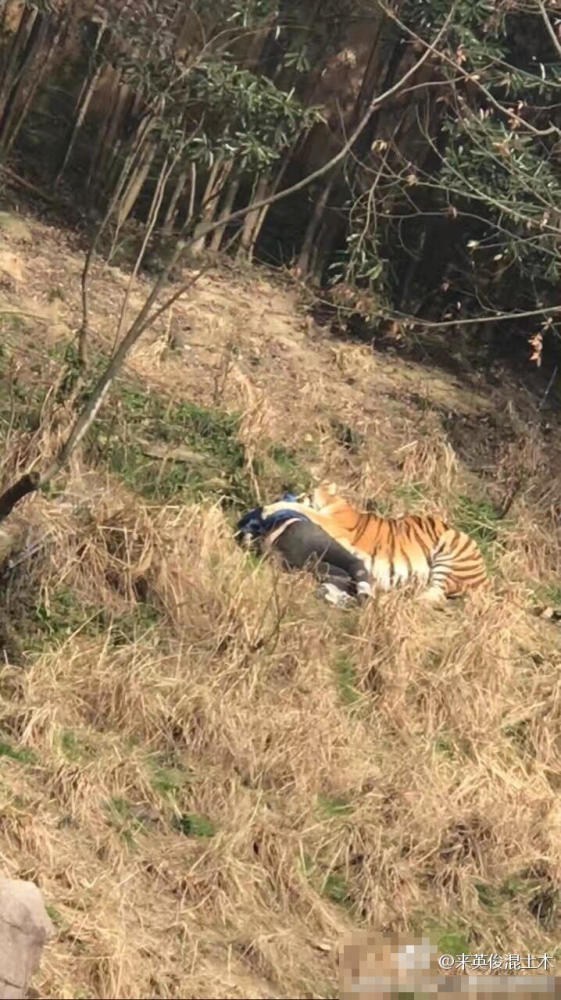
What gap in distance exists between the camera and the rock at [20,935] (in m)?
3.46

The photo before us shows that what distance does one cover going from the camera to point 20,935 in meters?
3.56

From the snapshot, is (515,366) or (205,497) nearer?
(205,497)

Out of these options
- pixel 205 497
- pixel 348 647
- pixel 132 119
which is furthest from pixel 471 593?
pixel 132 119

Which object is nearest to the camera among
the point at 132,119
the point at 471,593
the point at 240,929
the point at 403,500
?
the point at 240,929

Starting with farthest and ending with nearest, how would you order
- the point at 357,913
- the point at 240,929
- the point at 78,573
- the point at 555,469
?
the point at 555,469 < the point at 78,573 < the point at 357,913 < the point at 240,929

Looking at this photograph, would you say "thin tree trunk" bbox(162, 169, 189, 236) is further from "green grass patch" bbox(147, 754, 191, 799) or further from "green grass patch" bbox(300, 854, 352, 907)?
"green grass patch" bbox(300, 854, 352, 907)

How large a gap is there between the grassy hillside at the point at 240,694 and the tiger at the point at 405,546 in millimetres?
231

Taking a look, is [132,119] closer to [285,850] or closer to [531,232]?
[531,232]

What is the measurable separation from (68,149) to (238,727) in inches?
220

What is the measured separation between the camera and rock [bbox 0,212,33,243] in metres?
9.23

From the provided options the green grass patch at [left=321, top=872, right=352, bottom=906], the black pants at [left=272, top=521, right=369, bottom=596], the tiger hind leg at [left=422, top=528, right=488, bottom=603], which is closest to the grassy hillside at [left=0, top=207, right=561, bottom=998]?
the green grass patch at [left=321, top=872, right=352, bottom=906]

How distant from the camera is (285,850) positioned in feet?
16.6

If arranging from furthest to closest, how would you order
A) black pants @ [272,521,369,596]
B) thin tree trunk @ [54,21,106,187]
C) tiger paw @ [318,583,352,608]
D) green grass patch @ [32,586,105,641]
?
thin tree trunk @ [54,21,106,187], black pants @ [272,521,369,596], tiger paw @ [318,583,352,608], green grass patch @ [32,586,105,641]

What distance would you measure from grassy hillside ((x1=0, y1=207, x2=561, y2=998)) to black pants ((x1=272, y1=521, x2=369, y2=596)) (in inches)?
11.6
